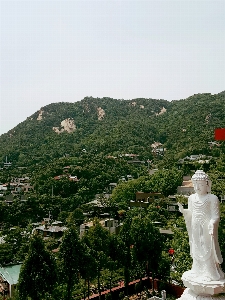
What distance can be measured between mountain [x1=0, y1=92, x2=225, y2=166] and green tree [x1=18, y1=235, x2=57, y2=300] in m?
43.8

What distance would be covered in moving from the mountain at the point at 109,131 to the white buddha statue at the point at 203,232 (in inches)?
1936

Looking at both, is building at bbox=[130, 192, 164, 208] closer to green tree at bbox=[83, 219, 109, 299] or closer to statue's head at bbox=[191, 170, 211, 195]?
green tree at bbox=[83, 219, 109, 299]

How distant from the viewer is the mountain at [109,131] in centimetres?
7019

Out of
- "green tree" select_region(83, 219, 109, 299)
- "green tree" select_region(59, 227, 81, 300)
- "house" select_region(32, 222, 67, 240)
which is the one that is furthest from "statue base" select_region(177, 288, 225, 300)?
"house" select_region(32, 222, 67, 240)

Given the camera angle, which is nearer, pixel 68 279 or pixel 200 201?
pixel 200 201

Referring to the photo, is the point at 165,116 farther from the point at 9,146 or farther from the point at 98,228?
the point at 98,228

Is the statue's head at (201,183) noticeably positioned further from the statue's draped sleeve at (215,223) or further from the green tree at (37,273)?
the green tree at (37,273)

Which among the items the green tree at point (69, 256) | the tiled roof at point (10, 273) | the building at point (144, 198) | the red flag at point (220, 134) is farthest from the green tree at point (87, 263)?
the building at point (144, 198)

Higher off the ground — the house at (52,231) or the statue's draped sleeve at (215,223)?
the statue's draped sleeve at (215,223)

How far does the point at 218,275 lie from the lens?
6762 millimetres

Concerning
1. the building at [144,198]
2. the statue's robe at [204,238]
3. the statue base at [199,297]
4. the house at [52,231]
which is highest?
the statue's robe at [204,238]

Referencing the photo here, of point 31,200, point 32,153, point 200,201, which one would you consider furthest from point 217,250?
point 32,153

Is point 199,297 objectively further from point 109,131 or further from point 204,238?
point 109,131

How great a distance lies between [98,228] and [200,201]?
11034 millimetres
